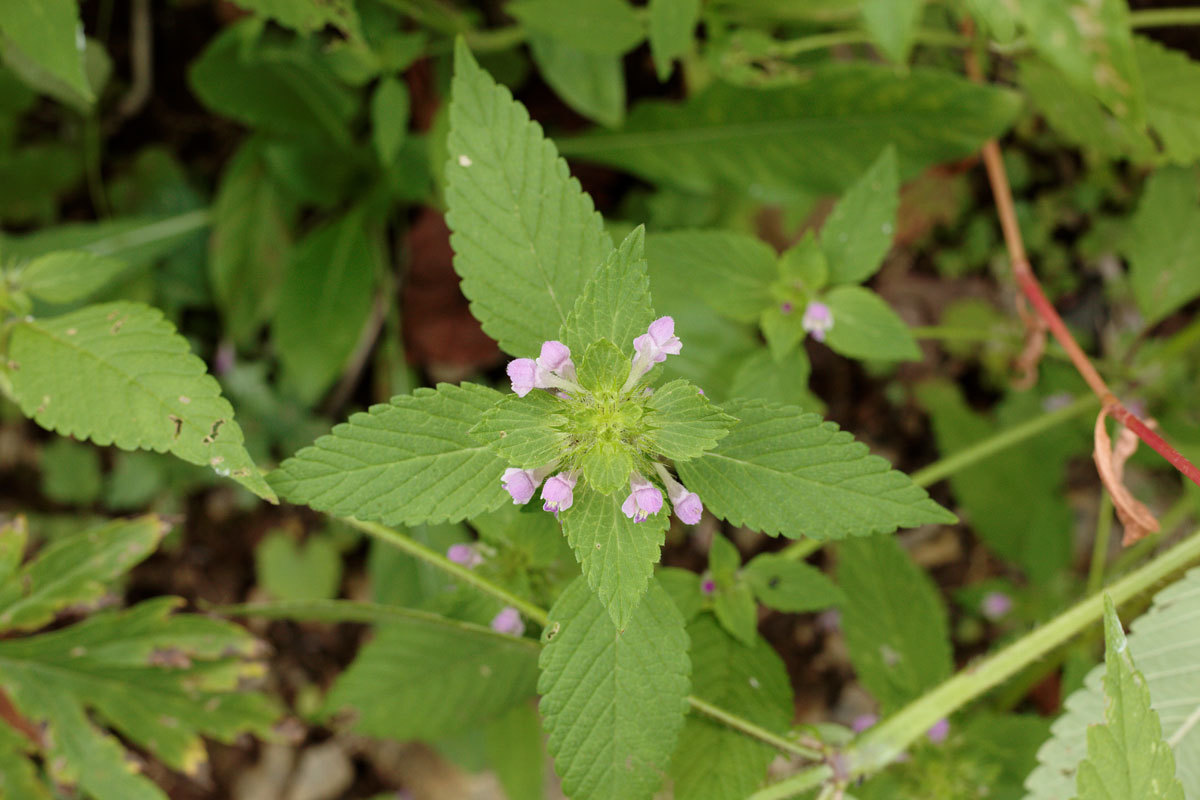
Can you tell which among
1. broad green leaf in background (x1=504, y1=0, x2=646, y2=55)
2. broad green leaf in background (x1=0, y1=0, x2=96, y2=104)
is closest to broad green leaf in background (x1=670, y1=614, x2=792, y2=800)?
broad green leaf in background (x1=504, y1=0, x2=646, y2=55)

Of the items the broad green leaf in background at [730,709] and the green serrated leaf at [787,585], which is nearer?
the broad green leaf in background at [730,709]

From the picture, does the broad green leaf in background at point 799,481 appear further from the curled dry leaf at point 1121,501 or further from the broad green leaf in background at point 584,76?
the broad green leaf in background at point 584,76

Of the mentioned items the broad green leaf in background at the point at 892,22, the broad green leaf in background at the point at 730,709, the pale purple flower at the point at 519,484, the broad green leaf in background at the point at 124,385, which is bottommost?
the broad green leaf in background at the point at 730,709

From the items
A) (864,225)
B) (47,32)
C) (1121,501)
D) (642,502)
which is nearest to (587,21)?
(864,225)

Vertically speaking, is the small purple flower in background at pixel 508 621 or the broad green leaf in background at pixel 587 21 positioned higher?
the broad green leaf in background at pixel 587 21

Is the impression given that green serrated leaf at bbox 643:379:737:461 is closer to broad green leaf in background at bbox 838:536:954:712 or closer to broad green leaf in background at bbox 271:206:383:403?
broad green leaf in background at bbox 838:536:954:712

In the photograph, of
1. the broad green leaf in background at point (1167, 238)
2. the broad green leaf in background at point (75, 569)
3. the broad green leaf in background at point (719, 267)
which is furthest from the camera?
the broad green leaf in background at point (1167, 238)

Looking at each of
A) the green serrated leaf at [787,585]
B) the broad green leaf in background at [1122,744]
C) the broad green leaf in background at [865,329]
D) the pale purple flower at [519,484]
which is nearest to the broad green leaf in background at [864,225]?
the broad green leaf in background at [865,329]
